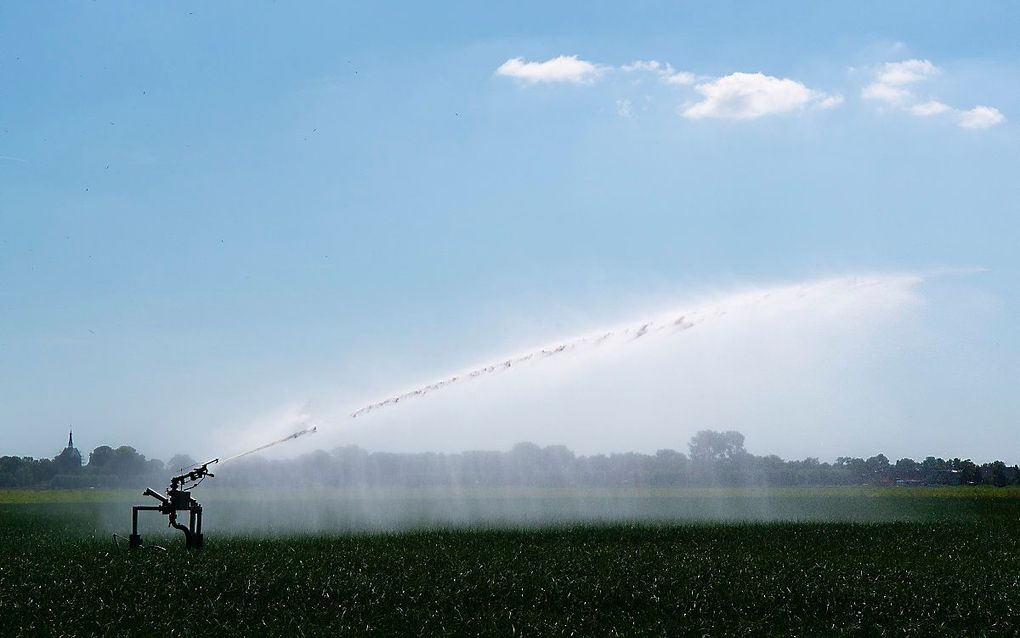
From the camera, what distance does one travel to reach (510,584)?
23.9m

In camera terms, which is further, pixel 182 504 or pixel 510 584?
pixel 182 504

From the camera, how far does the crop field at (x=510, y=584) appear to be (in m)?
20.8

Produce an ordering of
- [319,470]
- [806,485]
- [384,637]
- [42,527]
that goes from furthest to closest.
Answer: [806,485] → [319,470] → [42,527] → [384,637]

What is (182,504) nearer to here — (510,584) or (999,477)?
(510,584)

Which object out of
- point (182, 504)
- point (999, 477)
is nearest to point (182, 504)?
→ point (182, 504)

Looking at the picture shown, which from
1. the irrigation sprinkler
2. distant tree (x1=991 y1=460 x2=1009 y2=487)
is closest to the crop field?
the irrigation sprinkler

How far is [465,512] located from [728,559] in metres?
28.1

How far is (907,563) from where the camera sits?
2906 centimetres

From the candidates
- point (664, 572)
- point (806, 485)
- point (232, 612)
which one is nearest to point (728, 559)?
point (664, 572)

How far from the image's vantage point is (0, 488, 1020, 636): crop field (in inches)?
821

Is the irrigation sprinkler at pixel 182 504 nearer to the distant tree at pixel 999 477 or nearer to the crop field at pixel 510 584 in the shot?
the crop field at pixel 510 584

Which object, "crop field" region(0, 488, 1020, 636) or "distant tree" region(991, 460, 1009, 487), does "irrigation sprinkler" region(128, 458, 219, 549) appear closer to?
"crop field" region(0, 488, 1020, 636)

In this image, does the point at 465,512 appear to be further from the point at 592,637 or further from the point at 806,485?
the point at 806,485

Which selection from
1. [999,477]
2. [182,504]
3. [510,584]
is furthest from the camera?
[999,477]
